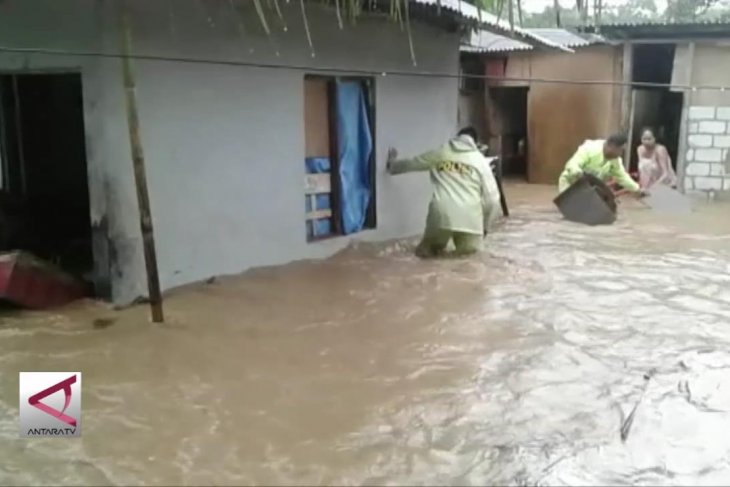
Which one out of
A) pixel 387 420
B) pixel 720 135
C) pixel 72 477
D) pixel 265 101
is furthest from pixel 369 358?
pixel 720 135

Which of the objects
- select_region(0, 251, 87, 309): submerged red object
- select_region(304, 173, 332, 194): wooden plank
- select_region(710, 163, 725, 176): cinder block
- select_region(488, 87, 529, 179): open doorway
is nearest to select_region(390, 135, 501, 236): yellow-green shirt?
select_region(304, 173, 332, 194): wooden plank

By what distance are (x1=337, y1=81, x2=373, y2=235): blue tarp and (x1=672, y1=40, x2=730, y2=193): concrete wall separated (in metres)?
7.26

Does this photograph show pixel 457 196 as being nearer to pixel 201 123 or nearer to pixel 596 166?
pixel 201 123

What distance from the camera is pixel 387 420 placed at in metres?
4.39

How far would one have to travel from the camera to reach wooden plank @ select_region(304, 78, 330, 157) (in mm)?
8258

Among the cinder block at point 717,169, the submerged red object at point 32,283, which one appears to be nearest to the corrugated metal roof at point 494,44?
the cinder block at point 717,169

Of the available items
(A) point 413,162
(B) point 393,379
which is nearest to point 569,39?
(A) point 413,162

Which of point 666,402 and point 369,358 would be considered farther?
point 369,358

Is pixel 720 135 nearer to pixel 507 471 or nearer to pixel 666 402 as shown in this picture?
pixel 666 402

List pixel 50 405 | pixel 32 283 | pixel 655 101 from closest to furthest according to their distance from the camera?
1. pixel 50 405
2. pixel 32 283
3. pixel 655 101

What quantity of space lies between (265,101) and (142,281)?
213 cm

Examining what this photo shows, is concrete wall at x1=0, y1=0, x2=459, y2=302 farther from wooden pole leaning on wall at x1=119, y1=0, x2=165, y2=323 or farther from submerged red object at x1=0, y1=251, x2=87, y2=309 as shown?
wooden pole leaning on wall at x1=119, y1=0, x2=165, y2=323

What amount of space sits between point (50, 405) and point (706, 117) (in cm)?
1239

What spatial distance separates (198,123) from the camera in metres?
6.87
